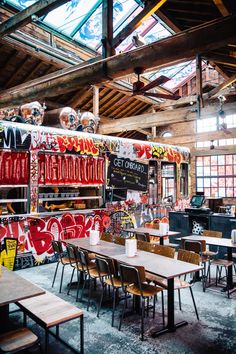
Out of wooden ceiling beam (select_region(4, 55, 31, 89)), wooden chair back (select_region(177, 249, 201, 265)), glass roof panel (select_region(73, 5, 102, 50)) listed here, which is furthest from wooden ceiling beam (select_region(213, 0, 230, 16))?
wooden ceiling beam (select_region(4, 55, 31, 89))

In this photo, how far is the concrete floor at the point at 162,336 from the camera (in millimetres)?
3279

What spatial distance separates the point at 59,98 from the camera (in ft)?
37.0

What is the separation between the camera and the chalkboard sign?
819 cm

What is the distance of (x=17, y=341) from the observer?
2.65 metres

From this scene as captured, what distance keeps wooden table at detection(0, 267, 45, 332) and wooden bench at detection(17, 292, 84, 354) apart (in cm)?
23

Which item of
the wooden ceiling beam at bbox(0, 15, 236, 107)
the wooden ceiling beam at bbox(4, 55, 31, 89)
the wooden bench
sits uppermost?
the wooden ceiling beam at bbox(4, 55, 31, 89)

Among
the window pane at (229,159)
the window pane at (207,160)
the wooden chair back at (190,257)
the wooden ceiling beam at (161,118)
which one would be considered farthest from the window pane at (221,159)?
the wooden chair back at (190,257)

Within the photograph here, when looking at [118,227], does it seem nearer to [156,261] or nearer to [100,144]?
[100,144]

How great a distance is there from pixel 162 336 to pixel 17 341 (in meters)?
1.70

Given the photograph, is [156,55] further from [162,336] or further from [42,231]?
[42,231]

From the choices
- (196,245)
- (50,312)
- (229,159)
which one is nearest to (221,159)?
(229,159)

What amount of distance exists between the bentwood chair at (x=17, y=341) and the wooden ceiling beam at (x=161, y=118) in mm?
6724

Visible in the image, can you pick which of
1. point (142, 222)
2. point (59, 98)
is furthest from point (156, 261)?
point (59, 98)

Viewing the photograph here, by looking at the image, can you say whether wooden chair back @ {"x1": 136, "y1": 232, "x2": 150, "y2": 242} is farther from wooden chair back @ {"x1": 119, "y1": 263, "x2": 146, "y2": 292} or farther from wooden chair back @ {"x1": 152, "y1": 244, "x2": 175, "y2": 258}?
wooden chair back @ {"x1": 119, "y1": 263, "x2": 146, "y2": 292}
